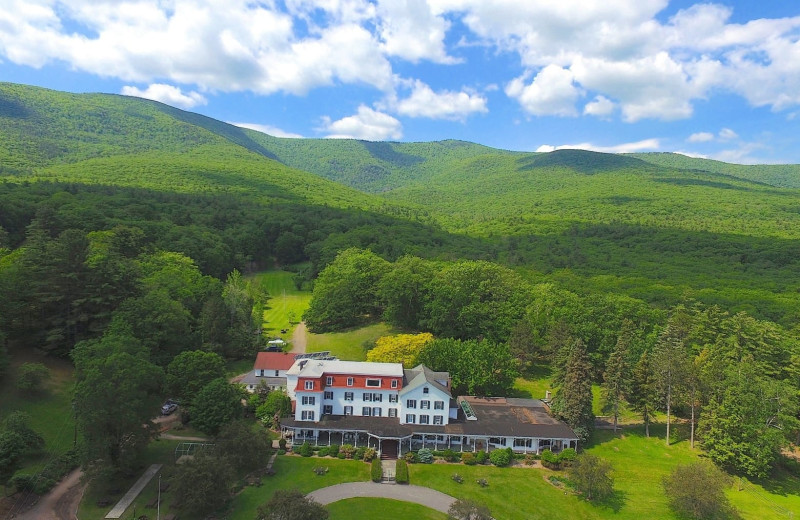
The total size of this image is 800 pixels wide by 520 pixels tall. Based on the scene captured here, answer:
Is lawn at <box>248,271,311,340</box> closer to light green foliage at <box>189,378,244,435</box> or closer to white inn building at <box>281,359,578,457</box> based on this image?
white inn building at <box>281,359,578,457</box>

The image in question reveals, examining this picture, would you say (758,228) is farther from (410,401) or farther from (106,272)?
(106,272)

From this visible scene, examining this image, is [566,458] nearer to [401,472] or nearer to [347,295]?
[401,472]

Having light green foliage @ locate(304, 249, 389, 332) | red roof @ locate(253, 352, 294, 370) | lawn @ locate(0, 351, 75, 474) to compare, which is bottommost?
lawn @ locate(0, 351, 75, 474)

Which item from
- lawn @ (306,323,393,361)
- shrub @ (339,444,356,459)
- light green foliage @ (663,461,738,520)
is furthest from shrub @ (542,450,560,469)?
lawn @ (306,323,393,361)

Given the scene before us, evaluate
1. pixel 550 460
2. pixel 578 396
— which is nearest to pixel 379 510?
pixel 550 460

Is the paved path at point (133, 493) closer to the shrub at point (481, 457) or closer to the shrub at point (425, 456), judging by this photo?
the shrub at point (425, 456)

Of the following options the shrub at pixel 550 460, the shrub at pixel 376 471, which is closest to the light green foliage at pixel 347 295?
the shrub at pixel 376 471
